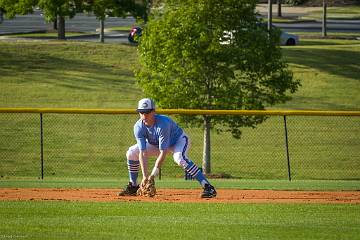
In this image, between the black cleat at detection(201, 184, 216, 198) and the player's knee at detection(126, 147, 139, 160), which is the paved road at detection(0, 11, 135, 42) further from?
the black cleat at detection(201, 184, 216, 198)

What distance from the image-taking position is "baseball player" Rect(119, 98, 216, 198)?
50.4 ft

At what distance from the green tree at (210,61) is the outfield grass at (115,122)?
1.89m

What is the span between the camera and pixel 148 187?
15.8m

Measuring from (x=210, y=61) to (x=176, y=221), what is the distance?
47.5 ft

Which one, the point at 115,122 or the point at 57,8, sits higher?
the point at 57,8

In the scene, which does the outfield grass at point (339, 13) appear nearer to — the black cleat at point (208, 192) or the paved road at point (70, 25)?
the paved road at point (70, 25)

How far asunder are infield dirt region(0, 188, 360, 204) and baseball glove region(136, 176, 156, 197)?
0.32 feet

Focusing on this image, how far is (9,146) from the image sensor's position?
30.2 metres

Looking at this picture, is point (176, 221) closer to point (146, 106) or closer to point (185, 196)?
point (146, 106)

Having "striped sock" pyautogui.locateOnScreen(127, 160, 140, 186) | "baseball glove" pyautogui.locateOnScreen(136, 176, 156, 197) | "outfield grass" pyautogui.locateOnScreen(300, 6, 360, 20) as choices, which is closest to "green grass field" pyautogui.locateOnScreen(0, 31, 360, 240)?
"baseball glove" pyautogui.locateOnScreen(136, 176, 156, 197)

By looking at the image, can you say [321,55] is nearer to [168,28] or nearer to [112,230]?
[168,28]

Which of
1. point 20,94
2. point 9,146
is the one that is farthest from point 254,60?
point 20,94

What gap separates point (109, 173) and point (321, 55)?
19.4 m

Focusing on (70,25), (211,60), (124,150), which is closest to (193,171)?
(211,60)
